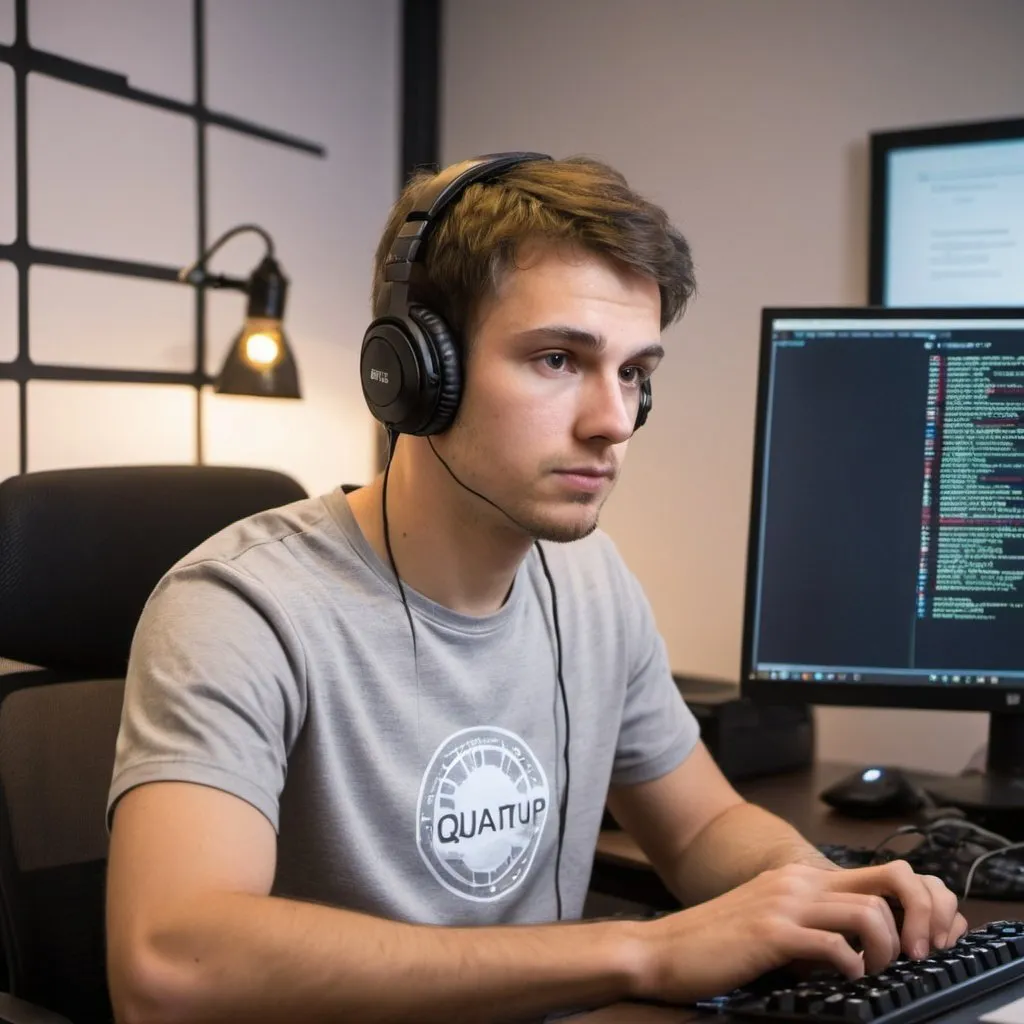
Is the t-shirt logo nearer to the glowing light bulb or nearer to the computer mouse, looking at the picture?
the computer mouse

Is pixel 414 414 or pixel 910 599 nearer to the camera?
pixel 414 414

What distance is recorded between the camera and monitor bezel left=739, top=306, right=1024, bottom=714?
1.30 m

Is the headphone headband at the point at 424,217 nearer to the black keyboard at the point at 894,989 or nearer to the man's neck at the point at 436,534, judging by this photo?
the man's neck at the point at 436,534

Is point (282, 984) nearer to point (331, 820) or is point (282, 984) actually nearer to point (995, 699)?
point (331, 820)

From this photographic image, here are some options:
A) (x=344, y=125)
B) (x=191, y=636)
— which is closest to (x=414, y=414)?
(x=191, y=636)

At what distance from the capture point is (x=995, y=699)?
130 cm

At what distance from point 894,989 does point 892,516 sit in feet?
2.07

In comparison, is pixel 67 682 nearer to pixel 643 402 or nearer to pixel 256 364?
pixel 643 402

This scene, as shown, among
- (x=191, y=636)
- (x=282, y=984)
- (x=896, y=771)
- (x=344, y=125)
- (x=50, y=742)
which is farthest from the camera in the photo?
(x=344, y=125)

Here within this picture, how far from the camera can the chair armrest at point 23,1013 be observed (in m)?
1.00

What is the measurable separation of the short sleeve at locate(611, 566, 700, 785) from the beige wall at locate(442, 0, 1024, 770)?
2.34 feet

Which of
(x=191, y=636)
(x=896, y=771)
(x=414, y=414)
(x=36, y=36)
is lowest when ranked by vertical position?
(x=896, y=771)

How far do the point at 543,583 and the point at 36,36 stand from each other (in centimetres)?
118

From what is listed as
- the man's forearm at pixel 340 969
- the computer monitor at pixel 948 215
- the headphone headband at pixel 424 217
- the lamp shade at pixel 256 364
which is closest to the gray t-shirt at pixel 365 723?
the man's forearm at pixel 340 969
